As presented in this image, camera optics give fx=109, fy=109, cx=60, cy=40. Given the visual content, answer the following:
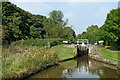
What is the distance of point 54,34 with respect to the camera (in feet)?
73.8

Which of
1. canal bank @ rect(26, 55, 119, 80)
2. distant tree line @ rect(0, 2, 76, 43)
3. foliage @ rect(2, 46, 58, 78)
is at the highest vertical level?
distant tree line @ rect(0, 2, 76, 43)

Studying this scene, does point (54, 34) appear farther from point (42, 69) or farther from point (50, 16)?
point (42, 69)

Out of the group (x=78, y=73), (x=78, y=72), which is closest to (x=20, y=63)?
(x=78, y=73)

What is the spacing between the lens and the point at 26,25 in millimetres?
26625

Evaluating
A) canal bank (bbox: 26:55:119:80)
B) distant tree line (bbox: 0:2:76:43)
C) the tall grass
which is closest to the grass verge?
the tall grass

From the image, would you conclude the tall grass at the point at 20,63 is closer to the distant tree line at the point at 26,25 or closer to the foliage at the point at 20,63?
the foliage at the point at 20,63

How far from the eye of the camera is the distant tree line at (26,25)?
70.7 ft

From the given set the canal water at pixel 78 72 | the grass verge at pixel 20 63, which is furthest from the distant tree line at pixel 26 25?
the canal water at pixel 78 72

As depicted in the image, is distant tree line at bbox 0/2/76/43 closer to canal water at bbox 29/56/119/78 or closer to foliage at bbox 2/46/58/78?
foliage at bbox 2/46/58/78

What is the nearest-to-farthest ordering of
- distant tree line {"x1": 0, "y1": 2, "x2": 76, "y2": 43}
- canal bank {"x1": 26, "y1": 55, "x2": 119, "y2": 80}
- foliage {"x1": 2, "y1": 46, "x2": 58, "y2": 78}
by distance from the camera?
foliage {"x1": 2, "y1": 46, "x2": 58, "y2": 78} → canal bank {"x1": 26, "y1": 55, "x2": 119, "y2": 80} → distant tree line {"x1": 0, "y1": 2, "x2": 76, "y2": 43}

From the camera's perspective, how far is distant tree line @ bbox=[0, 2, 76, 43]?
21.6 metres

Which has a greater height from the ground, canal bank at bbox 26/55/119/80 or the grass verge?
the grass verge

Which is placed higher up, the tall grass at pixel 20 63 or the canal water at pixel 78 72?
the tall grass at pixel 20 63

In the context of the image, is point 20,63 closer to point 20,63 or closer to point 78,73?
point 20,63
